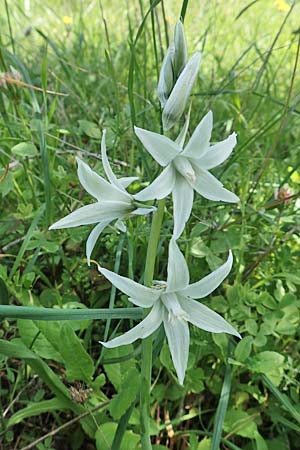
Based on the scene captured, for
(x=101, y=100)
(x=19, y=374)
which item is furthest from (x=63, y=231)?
(x=101, y=100)

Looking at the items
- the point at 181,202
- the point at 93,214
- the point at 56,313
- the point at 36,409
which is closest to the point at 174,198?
the point at 181,202

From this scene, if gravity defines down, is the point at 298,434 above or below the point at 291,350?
below

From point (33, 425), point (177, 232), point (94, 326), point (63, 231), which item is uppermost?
point (177, 232)

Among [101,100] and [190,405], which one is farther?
[101,100]

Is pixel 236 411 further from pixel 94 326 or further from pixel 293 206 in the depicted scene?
pixel 293 206

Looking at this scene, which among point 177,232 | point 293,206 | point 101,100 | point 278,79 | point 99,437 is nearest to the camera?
point 177,232

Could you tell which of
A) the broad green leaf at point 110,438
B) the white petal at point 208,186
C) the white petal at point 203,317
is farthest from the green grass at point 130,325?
the white petal at point 208,186

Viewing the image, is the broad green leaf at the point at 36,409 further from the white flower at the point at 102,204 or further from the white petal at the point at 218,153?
the white petal at the point at 218,153

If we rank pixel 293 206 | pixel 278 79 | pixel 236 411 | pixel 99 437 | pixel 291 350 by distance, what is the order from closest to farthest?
pixel 99 437, pixel 236 411, pixel 291 350, pixel 293 206, pixel 278 79
